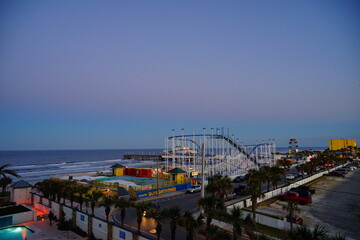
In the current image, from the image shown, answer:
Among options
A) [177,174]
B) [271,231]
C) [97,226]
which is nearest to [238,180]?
[177,174]

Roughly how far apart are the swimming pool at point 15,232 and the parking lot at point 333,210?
20987 mm

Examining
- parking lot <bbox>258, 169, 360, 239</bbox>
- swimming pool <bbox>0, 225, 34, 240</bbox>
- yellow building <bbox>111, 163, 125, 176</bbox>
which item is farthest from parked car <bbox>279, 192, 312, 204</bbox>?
yellow building <bbox>111, 163, 125, 176</bbox>

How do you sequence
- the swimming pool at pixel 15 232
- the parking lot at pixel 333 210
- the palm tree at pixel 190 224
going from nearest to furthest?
the palm tree at pixel 190 224, the swimming pool at pixel 15 232, the parking lot at pixel 333 210

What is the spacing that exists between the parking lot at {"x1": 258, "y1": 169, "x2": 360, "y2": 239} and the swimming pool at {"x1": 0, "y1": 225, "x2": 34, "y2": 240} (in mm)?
20987

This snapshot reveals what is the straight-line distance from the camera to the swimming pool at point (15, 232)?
1896 cm

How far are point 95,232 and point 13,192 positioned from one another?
15722 millimetres

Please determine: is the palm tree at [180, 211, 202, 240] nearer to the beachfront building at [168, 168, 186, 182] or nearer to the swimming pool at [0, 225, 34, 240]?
the swimming pool at [0, 225, 34, 240]

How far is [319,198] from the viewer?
30.9m

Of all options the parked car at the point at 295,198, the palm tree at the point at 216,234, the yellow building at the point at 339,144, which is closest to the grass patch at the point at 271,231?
the palm tree at the point at 216,234

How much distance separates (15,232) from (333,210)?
98.9ft

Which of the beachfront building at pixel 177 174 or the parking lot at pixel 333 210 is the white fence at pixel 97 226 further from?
the beachfront building at pixel 177 174

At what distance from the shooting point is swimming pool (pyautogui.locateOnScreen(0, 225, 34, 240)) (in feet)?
62.2

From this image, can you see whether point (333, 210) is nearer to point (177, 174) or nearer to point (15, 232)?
point (177, 174)

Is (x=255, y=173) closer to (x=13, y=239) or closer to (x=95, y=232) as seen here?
(x=95, y=232)
